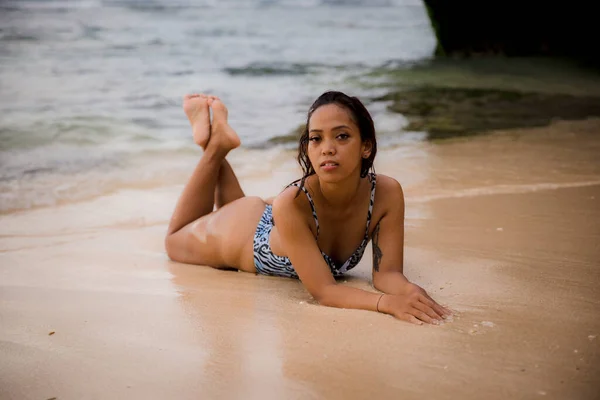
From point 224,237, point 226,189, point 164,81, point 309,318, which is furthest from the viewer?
point 164,81

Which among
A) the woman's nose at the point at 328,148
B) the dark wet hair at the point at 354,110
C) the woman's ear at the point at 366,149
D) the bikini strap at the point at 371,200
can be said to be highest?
the dark wet hair at the point at 354,110

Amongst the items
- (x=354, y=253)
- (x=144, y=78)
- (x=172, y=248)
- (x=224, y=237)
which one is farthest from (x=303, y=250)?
(x=144, y=78)

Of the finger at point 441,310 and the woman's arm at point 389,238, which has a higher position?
the woman's arm at point 389,238

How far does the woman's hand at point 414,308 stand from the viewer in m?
2.95

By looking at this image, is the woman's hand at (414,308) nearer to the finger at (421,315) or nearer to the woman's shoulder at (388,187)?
the finger at (421,315)

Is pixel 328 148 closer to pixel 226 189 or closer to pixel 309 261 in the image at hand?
pixel 309 261

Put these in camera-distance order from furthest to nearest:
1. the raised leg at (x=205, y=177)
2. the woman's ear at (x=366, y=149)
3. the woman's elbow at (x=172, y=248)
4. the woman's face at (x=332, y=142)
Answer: the raised leg at (x=205, y=177) → the woman's elbow at (x=172, y=248) → the woman's ear at (x=366, y=149) → the woman's face at (x=332, y=142)

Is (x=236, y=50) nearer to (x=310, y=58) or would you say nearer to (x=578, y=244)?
(x=310, y=58)

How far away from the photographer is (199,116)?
15.3 feet

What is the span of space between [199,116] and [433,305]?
7.27 feet

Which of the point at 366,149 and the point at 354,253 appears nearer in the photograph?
the point at 366,149

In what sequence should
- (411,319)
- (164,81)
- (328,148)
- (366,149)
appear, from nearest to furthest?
(411,319) < (328,148) < (366,149) < (164,81)

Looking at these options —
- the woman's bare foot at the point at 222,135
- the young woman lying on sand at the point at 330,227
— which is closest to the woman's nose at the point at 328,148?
the young woman lying on sand at the point at 330,227

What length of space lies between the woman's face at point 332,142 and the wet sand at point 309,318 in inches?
23.6
